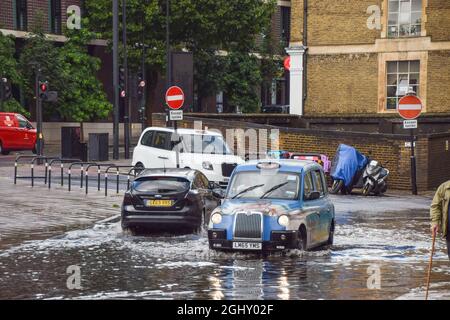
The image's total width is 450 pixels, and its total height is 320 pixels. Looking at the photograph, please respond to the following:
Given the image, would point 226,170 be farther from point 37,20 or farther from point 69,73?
point 37,20

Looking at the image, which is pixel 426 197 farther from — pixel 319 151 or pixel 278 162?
pixel 278 162

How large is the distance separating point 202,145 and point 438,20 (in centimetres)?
1468

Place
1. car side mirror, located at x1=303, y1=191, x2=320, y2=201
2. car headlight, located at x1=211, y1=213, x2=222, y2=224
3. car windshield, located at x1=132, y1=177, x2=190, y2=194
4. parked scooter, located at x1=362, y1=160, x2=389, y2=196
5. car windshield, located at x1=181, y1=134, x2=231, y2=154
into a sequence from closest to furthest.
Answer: car headlight, located at x1=211, y1=213, x2=222, y2=224, car side mirror, located at x1=303, y1=191, x2=320, y2=201, car windshield, located at x1=132, y1=177, x2=190, y2=194, car windshield, located at x1=181, y1=134, x2=231, y2=154, parked scooter, located at x1=362, y1=160, x2=389, y2=196

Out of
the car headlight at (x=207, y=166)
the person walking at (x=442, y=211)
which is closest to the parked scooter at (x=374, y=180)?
the car headlight at (x=207, y=166)

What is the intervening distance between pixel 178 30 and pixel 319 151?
24.7 meters

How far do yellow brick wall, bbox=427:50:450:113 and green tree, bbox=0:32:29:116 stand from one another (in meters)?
23.5

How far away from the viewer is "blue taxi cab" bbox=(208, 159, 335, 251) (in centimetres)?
1695

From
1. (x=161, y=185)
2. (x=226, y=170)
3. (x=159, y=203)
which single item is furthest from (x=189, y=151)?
(x=159, y=203)

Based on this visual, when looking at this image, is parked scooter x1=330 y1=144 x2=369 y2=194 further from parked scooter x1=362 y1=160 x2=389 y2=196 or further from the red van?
the red van

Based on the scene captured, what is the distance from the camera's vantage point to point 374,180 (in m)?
33.2

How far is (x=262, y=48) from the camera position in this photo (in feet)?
255

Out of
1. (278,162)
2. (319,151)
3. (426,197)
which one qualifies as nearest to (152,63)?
(319,151)

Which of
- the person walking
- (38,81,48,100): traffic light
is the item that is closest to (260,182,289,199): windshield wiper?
the person walking

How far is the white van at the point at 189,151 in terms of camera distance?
31641 mm
